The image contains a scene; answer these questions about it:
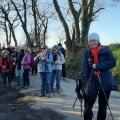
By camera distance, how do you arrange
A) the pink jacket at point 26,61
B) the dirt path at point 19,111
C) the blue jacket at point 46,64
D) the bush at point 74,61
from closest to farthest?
the dirt path at point 19,111 → the blue jacket at point 46,64 → the pink jacket at point 26,61 → the bush at point 74,61

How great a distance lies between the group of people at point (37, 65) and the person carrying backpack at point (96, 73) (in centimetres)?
727

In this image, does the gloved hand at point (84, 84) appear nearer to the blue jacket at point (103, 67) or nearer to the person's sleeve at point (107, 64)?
the blue jacket at point (103, 67)

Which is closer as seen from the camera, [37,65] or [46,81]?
[46,81]

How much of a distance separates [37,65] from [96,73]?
8301 millimetres

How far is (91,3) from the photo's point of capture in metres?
38.3

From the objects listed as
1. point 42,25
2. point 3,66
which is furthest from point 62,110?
point 42,25

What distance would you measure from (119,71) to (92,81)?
587 inches

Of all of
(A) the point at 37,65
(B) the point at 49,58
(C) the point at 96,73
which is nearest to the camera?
(C) the point at 96,73

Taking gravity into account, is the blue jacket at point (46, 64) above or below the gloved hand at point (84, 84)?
above

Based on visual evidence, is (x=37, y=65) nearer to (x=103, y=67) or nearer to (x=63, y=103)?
(x=63, y=103)

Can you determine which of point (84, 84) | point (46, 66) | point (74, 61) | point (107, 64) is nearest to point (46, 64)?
point (46, 66)

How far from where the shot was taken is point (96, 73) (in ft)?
34.4

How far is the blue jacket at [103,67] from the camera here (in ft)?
34.1

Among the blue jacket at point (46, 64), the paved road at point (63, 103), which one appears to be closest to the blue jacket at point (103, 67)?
the paved road at point (63, 103)
